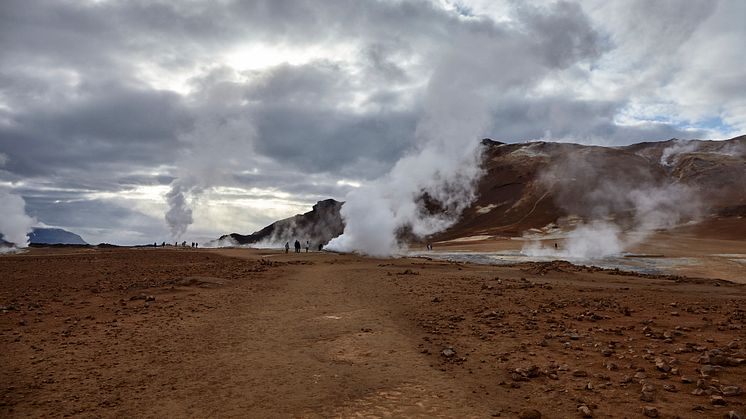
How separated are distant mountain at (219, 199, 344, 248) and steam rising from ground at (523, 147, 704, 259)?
59.4m

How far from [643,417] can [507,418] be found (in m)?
1.91

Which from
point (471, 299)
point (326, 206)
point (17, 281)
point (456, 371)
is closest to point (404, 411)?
point (456, 371)

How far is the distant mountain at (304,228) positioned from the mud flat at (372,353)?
111060 millimetres

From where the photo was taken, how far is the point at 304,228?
145250mm

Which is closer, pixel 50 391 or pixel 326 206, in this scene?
pixel 50 391

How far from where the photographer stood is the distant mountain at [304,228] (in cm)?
13490

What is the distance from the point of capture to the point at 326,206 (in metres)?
152

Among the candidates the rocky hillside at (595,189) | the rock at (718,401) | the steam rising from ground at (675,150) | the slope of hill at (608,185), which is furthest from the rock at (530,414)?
the steam rising from ground at (675,150)

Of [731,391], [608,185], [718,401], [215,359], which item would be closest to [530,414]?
[718,401]

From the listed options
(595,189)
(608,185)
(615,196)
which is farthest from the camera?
(595,189)

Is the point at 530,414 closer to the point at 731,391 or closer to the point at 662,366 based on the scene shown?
the point at 731,391

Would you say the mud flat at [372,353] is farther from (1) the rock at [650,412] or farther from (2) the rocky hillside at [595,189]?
(2) the rocky hillside at [595,189]

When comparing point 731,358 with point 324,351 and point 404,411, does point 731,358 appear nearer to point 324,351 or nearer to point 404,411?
point 404,411

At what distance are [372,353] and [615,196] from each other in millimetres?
114801
